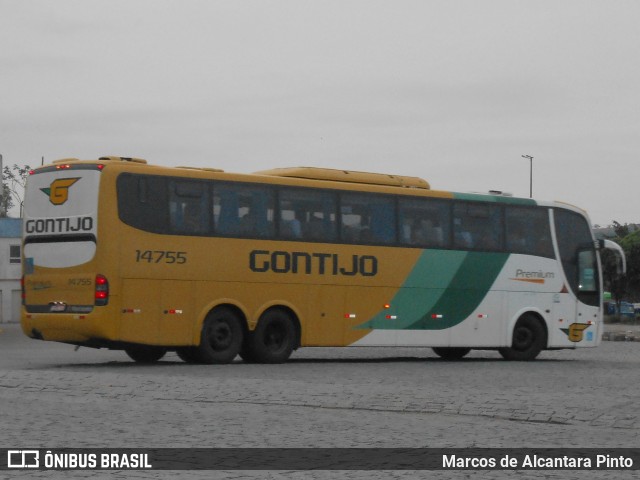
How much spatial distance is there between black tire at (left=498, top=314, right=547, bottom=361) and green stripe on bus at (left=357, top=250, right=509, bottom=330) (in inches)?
53.8

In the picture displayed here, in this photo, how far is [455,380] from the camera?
20.6 meters

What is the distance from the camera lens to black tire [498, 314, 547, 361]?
1127 inches

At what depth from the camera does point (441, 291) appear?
27.2 metres

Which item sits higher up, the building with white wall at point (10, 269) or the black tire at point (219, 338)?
the building with white wall at point (10, 269)

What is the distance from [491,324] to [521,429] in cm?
1524

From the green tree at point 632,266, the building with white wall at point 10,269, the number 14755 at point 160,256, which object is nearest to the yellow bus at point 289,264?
the number 14755 at point 160,256

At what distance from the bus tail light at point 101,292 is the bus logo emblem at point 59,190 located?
157 centimetres

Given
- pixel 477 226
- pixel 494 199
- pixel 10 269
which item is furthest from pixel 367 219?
pixel 10 269

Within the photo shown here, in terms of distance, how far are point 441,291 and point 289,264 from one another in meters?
3.84

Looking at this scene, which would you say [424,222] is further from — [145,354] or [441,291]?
[145,354]

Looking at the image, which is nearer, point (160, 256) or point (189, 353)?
point (160, 256)

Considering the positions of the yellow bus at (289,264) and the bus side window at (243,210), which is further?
the bus side window at (243,210)

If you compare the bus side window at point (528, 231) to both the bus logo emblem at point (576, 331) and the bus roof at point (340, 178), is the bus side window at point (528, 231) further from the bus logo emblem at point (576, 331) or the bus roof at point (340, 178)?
the bus logo emblem at point (576, 331)

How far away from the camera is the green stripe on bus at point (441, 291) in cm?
2656
